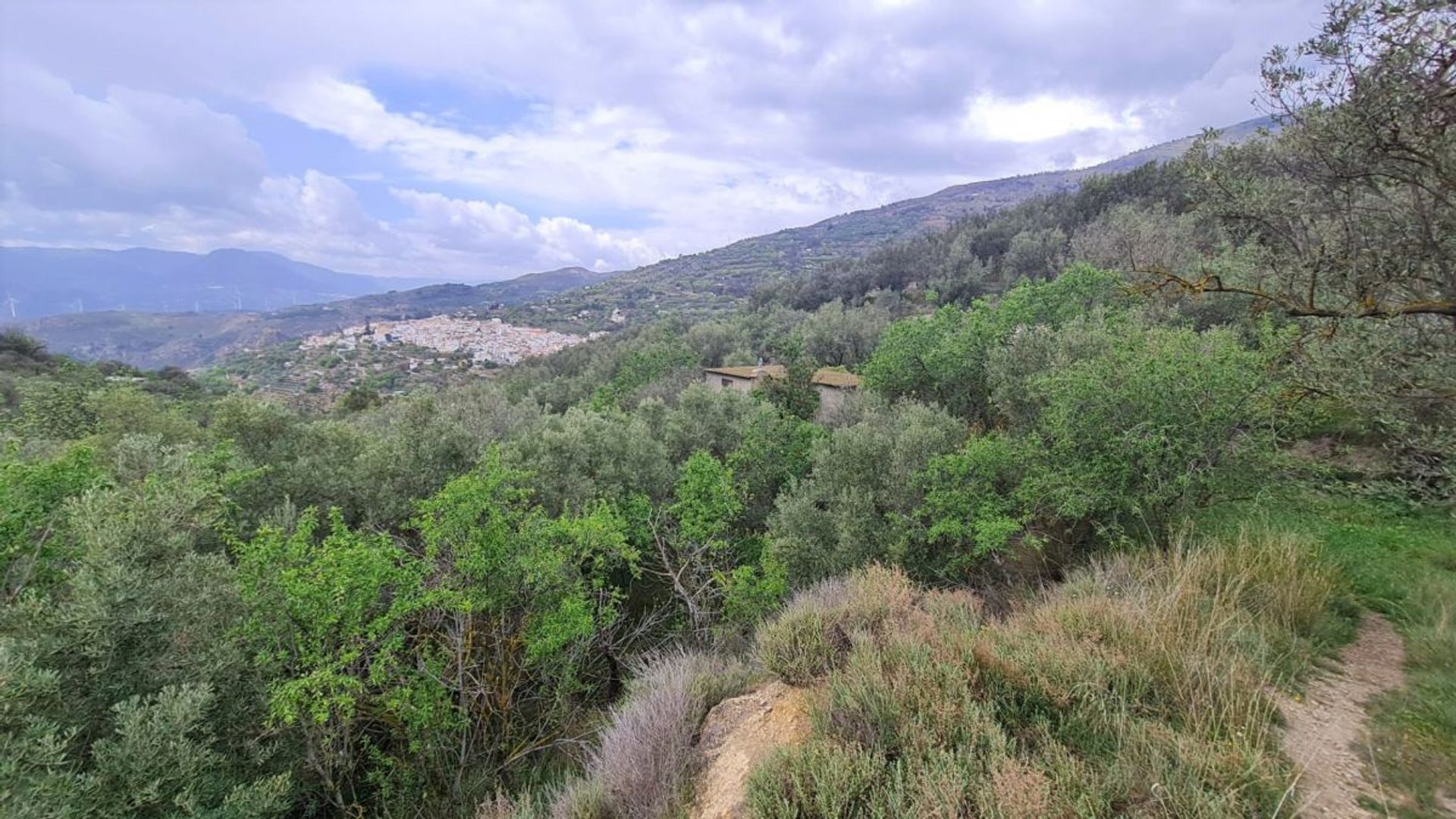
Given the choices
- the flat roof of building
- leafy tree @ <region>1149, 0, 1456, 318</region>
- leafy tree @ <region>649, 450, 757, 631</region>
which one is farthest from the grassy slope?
the flat roof of building

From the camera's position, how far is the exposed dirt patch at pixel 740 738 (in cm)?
477

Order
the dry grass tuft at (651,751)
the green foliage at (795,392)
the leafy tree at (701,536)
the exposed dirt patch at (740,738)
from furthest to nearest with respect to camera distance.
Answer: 1. the green foliage at (795,392)
2. the leafy tree at (701,536)
3. the dry grass tuft at (651,751)
4. the exposed dirt patch at (740,738)

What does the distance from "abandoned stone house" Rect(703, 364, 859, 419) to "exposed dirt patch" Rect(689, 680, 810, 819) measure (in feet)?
58.7

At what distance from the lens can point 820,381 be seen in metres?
31.2

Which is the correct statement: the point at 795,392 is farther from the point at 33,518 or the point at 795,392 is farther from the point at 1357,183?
the point at 33,518

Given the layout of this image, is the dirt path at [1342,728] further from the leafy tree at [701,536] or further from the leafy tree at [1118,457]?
the leafy tree at [701,536]

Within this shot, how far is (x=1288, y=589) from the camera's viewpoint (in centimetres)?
560

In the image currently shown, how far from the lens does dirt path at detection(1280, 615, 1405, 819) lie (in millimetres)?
3535

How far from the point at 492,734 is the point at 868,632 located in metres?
7.58

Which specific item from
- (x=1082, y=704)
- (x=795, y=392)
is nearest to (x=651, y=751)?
(x=1082, y=704)

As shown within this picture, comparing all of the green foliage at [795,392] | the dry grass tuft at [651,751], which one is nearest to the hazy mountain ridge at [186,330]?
the green foliage at [795,392]

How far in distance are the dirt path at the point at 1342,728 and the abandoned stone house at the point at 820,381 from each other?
18.2 metres

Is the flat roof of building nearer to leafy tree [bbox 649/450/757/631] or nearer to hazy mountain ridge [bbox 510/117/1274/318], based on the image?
leafy tree [bbox 649/450/757/631]

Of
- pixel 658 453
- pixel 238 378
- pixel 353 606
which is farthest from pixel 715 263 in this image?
pixel 353 606
